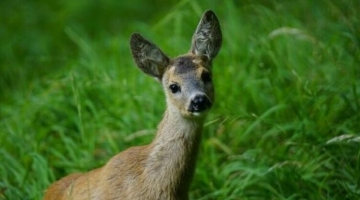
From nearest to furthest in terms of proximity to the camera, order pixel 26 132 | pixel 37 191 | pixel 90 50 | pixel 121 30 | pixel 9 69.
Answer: pixel 37 191 → pixel 26 132 → pixel 90 50 → pixel 9 69 → pixel 121 30

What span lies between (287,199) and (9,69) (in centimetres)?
362

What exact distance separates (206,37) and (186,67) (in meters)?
0.36

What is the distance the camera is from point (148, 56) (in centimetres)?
555

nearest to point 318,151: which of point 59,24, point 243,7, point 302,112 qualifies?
point 302,112

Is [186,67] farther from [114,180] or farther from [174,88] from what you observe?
[114,180]

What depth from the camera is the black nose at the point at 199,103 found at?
16.8ft

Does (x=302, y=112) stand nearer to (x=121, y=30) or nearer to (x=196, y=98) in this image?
(x=196, y=98)

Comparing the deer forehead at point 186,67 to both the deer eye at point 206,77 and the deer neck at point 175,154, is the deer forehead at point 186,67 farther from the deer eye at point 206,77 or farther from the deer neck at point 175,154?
the deer neck at point 175,154

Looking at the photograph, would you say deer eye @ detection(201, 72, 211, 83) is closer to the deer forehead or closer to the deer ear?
the deer forehead

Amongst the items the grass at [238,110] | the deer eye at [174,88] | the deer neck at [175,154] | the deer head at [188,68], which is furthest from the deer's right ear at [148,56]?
the grass at [238,110]

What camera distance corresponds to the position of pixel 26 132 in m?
6.73

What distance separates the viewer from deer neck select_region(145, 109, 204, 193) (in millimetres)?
5289

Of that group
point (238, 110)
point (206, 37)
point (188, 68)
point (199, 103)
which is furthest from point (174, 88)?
point (238, 110)

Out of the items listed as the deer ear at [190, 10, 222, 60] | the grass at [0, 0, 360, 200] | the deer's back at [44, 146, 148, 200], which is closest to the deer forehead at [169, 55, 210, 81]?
the deer ear at [190, 10, 222, 60]
